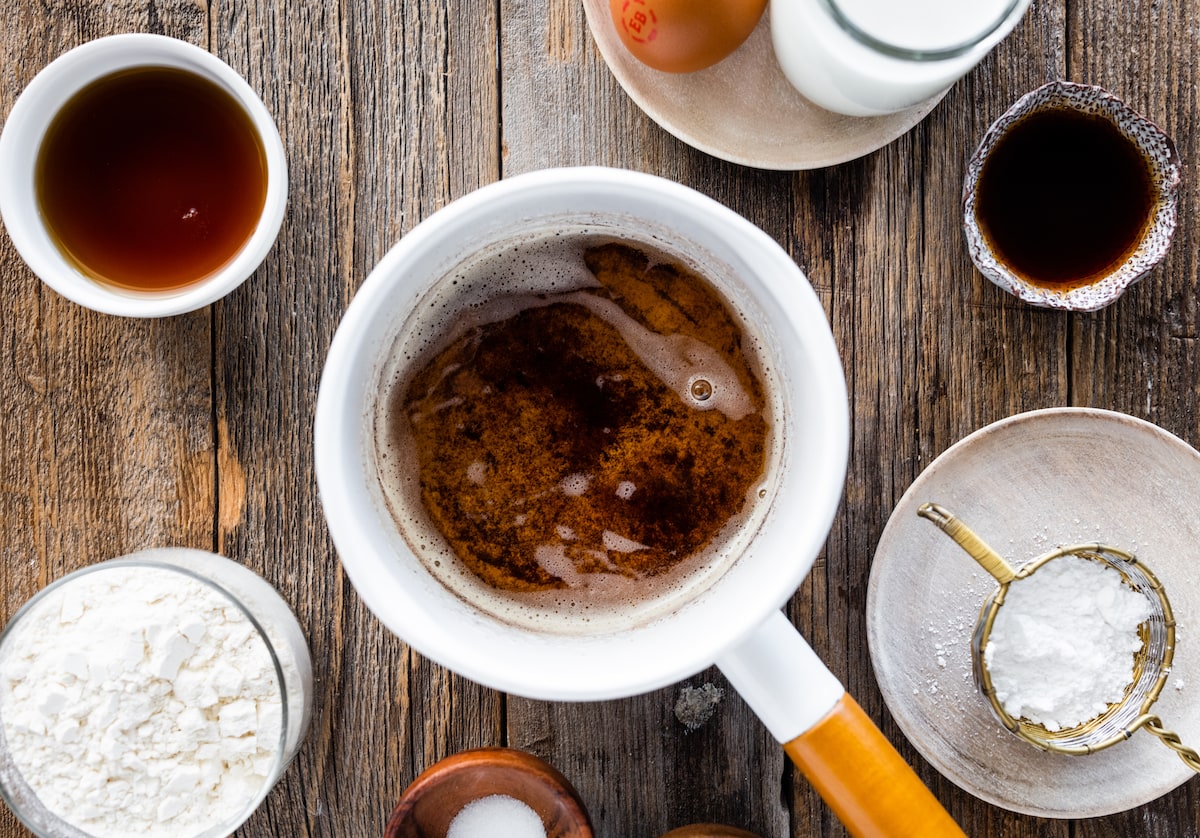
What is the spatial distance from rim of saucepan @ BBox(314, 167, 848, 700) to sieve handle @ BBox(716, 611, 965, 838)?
0.03 metres

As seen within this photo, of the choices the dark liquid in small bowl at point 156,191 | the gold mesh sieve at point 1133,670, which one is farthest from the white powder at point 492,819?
the dark liquid in small bowl at point 156,191

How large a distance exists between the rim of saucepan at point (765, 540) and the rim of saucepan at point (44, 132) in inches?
7.6

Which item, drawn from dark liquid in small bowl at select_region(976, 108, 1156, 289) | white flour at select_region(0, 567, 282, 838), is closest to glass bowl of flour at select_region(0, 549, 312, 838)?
white flour at select_region(0, 567, 282, 838)

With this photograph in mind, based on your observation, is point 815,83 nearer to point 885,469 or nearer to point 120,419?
point 885,469

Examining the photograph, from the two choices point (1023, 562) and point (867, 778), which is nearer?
point (867, 778)

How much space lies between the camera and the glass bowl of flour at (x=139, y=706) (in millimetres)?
852

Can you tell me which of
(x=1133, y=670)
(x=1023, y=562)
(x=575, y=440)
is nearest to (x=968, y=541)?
(x=1023, y=562)

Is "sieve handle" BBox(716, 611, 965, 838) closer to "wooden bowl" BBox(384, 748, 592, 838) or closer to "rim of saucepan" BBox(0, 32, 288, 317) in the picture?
"wooden bowl" BBox(384, 748, 592, 838)

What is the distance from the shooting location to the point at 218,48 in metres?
0.93

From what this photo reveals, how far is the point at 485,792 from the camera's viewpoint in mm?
891

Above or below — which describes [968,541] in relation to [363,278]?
below

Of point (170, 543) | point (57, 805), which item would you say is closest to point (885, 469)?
point (170, 543)

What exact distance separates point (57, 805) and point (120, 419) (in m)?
0.36

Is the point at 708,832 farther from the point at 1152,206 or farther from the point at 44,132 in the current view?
the point at 44,132
